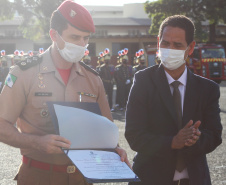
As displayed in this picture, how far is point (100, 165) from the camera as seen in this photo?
2.07 metres

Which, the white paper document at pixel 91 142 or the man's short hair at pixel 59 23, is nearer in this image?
the white paper document at pixel 91 142

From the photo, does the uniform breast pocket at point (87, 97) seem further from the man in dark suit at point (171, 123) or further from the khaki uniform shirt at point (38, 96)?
the man in dark suit at point (171, 123)

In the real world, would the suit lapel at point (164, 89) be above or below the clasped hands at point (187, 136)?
above

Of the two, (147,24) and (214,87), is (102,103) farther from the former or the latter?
(147,24)

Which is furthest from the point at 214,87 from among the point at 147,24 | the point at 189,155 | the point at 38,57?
the point at 147,24

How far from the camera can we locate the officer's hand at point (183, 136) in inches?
92.7

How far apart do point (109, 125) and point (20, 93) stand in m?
0.50

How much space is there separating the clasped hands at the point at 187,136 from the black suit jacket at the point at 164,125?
54mm

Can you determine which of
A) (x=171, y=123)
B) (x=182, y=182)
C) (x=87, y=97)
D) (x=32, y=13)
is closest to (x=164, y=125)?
(x=171, y=123)

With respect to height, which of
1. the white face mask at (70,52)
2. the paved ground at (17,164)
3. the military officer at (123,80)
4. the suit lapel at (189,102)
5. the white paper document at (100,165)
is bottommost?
the military officer at (123,80)

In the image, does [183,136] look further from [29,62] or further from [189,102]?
[29,62]

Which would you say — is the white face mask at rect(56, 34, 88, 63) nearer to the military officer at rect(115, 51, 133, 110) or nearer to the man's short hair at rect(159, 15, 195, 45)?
the man's short hair at rect(159, 15, 195, 45)

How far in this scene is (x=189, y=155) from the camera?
2510mm

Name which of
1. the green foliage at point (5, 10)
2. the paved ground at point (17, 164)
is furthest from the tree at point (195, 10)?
the paved ground at point (17, 164)
